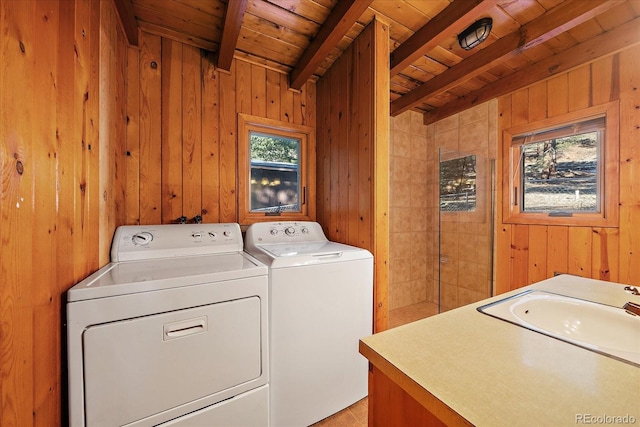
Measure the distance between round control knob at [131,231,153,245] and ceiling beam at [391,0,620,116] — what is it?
8.72ft

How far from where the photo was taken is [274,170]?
7.22 feet

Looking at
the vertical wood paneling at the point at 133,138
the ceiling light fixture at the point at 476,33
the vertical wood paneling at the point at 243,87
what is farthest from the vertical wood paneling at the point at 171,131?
the ceiling light fixture at the point at 476,33

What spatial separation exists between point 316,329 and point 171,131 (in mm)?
1691

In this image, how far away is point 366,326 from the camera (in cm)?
153

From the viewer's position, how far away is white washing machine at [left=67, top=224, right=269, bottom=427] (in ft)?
2.82

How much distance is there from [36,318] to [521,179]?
3.32 metres

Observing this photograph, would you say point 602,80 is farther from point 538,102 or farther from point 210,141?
point 210,141

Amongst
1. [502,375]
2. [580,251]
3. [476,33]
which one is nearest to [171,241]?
[502,375]

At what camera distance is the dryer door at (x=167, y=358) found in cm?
87

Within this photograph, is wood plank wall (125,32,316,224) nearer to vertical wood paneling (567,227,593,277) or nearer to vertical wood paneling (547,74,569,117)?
vertical wood paneling (547,74,569,117)

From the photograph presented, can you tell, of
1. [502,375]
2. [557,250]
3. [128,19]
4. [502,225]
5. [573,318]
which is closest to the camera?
[502,375]

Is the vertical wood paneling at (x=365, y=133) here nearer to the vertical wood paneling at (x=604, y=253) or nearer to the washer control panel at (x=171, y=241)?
the washer control panel at (x=171, y=241)

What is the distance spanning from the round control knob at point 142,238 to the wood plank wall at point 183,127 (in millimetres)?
308

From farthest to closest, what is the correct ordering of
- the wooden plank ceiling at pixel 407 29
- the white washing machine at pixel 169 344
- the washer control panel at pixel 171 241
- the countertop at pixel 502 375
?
the wooden plank ceiling at pixel 407 29
the washer control panel at pixel 171 241
the white washing machine at pixel 169 344
the countertop at pixel 502 375
